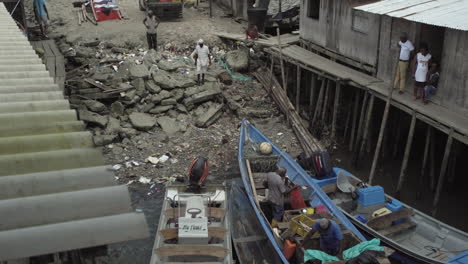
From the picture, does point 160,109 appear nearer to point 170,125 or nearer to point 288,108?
point 170,125

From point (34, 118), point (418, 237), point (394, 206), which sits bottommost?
point (418, 237)

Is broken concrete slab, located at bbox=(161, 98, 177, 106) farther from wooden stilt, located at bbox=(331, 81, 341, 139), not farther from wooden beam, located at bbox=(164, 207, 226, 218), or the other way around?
wooden beam, located at bbox=(164, 207, 226, 218)

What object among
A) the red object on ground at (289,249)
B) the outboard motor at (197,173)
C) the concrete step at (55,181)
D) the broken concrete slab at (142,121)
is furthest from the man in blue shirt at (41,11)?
the concrete step at (55,181)

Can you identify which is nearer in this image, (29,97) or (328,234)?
(29,97)

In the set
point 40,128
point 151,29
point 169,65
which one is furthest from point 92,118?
point 40,128

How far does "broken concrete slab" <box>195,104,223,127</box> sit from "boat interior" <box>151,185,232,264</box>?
19.5 feet

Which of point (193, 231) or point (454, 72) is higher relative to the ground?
point (454, 72)

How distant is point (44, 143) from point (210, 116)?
12.4 meters

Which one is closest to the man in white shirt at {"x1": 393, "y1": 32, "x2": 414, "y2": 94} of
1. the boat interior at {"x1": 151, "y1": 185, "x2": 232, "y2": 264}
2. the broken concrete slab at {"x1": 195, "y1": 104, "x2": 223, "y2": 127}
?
the boat interior at {"x1": 151, "y1": 185, "x2": 232, "y2": 264}

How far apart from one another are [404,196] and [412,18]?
16.0 feet

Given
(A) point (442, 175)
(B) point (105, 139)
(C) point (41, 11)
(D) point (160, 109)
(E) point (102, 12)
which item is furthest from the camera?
(E) point (102, 12)

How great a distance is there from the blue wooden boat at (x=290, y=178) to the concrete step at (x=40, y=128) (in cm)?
537

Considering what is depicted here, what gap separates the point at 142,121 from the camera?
51.6 ft

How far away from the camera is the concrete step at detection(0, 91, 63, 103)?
4824mm
